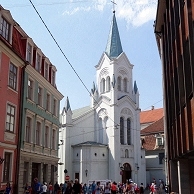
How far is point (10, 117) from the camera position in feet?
67.7

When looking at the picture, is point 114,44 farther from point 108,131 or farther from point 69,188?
point 69,188

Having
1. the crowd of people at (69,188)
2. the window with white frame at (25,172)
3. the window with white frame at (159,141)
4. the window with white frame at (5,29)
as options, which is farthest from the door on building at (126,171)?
the window with white frame at (5,29)

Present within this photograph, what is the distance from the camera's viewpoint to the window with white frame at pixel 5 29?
19562mm

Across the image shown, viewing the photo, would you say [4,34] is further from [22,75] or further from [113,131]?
[113,131]

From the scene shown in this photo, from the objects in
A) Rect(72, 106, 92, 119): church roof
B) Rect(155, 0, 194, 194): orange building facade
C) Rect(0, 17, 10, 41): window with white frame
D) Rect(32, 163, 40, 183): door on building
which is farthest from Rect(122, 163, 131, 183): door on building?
Rect(0, 17, 10, 41): window with white frame

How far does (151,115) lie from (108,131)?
2271 cm

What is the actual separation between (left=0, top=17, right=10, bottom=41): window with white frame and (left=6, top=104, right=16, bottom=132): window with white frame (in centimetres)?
438

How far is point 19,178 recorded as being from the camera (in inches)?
835

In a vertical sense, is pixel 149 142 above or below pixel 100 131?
below

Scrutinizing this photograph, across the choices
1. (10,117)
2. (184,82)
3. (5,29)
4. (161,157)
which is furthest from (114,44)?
(184,82)

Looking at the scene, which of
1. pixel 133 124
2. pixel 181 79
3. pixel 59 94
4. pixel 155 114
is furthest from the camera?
pixel 155 114

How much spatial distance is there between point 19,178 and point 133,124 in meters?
34.4

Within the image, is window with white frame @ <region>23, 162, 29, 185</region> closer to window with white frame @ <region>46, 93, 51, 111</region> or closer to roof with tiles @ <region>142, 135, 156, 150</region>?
window with white frame @ <region>46, 93, 51, 111</region>

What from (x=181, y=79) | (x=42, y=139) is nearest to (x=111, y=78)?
(x=42, y=139)
